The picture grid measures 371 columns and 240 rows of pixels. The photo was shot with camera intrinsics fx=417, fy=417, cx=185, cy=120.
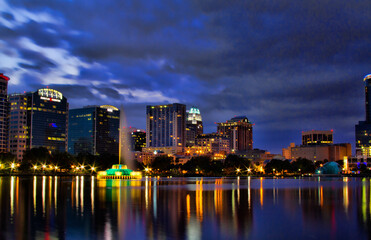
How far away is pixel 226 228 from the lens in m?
32.5

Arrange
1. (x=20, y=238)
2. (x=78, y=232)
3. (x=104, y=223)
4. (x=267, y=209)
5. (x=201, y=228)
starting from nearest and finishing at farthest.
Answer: (x=20, y=238) → (x=78, y=232) → (x=201, y=228) → (x=104, y=223) → (x=267, y=209)

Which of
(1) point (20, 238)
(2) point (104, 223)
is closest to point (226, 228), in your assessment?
(2) point (104, 223)

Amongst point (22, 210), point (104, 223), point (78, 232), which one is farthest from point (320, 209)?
point (22, 210)

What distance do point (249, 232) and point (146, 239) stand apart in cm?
815

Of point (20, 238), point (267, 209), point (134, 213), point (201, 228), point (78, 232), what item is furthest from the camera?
point (267, 209)

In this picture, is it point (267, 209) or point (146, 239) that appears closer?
point (146, 239)

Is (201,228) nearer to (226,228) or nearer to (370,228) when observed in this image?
(226,228)

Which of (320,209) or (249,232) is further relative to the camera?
(320,209)

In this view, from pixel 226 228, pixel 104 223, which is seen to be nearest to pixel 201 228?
pixel 226 228

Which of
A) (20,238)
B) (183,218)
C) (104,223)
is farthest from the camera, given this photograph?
(183,218)

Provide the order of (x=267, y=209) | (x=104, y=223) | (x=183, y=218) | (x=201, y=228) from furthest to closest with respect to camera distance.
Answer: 1. (x=267, y=209)
2. (x=183, y=218)
3. (x=104, y=223)
4. (x=201, y=228)

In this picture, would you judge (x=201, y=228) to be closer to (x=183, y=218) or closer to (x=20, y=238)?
(x=183, y=218)

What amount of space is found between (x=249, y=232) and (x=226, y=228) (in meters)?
2.05

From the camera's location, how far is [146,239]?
91.4ft
